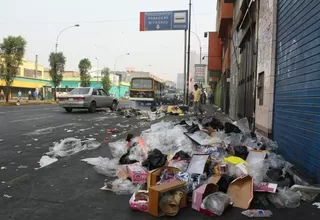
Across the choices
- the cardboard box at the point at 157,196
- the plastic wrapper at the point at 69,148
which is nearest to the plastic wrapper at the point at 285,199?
the cardboard box at the point at 157,196

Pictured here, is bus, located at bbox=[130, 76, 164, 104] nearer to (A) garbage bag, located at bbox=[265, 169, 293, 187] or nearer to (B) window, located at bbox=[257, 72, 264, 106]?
(B) window, located at bbox=[257, 72, 264, 106]

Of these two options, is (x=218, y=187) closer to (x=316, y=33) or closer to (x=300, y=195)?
(x=300, y=195)

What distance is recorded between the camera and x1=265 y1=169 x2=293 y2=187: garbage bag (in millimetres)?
4168

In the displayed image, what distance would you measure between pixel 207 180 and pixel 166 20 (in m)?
23.3

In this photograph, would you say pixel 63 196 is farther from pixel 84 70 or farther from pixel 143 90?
pixel 84 70

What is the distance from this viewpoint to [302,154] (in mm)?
4773

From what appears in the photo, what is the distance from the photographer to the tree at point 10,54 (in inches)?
1253

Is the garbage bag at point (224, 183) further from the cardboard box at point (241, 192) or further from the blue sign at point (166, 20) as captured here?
the blue sign at point (166, 20)

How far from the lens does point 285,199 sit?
12.3 feet

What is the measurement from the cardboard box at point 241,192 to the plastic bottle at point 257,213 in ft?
0.44

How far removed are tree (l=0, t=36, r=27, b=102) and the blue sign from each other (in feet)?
46.4

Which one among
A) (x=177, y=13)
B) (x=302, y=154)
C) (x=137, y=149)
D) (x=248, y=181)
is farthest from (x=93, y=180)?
(x=177, y=13)

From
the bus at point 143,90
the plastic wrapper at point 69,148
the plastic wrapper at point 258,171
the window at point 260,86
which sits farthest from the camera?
the bus at point 143,90

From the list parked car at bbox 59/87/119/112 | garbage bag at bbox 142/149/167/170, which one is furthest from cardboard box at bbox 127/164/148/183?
parked car at bbox 59/87/119/112
